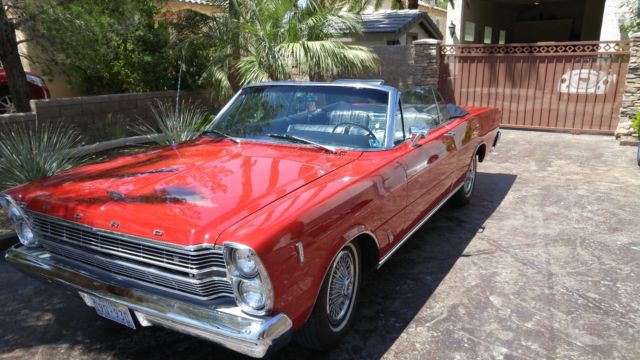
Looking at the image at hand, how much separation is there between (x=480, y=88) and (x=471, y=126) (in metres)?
6.46

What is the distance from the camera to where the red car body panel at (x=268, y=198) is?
2.31 meters

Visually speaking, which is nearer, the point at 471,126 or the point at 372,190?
the point at 372,190

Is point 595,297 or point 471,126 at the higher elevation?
point 471,126

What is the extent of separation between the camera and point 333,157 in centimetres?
338

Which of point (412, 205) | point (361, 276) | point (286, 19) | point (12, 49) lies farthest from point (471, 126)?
point (12, 49)

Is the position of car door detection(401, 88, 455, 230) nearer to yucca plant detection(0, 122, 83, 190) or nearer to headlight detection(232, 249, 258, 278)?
headlight detection(232, 249, 258, 278)

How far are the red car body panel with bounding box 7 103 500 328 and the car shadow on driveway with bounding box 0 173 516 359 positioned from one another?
446 mm

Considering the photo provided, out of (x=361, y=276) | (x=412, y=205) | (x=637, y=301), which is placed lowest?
(x=637, y=301)

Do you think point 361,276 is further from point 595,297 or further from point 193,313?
point 595,297

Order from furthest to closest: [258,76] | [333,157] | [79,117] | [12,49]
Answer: [258,76]
[79,117]
[12,49]
[333,157]

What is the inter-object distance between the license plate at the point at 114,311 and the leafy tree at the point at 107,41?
19.2 ft

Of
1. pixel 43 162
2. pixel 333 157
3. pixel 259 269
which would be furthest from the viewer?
pixel 43 162

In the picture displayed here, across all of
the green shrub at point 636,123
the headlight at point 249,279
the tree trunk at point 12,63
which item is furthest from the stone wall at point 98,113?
the green shrub at point 636,123

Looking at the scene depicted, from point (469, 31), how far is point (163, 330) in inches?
675
